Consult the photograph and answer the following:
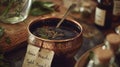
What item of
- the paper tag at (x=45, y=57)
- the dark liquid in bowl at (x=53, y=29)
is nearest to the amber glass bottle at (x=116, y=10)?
the dark liquid in bowl at (x=53, y=29)

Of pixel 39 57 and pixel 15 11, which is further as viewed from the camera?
pixel 15 11

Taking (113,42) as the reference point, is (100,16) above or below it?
below

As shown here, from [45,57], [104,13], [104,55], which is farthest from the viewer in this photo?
[104,13]

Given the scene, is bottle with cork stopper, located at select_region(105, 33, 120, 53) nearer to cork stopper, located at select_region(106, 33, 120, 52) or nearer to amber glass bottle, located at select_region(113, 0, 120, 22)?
cork stopper, located at select_region(106, 33, 120, 52)

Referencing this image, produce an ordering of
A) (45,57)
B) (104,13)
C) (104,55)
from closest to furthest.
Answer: (104,55) < (45,57) < (104,13)

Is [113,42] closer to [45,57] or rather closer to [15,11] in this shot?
[45,57]

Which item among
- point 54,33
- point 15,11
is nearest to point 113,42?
point 54,33

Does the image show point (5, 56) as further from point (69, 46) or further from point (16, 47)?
point (69, 46)
